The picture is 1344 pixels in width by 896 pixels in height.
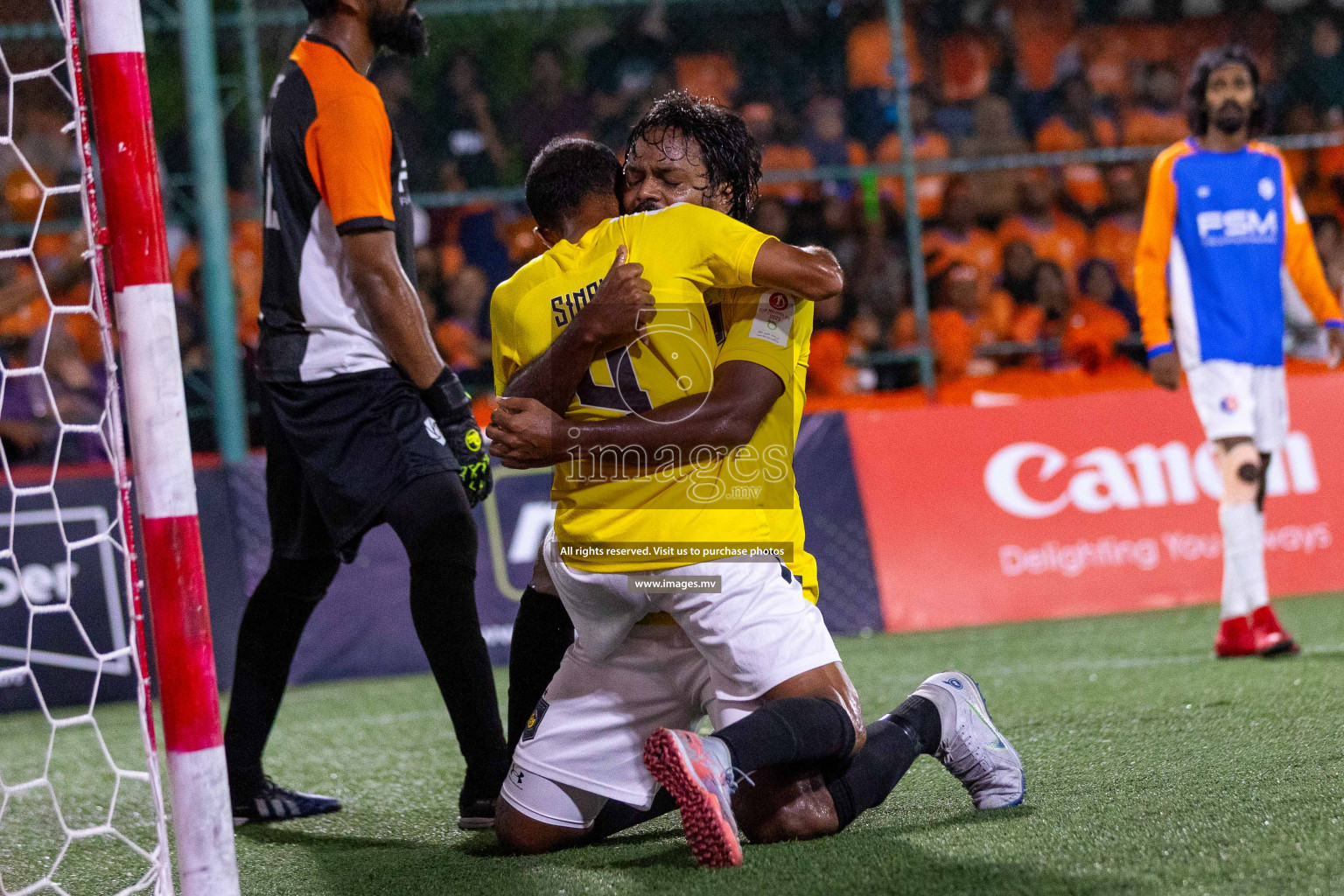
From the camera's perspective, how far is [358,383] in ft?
10.3

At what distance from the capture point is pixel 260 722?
11.0 feet

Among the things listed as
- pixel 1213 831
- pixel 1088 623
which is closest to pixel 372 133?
pixel 1213 831

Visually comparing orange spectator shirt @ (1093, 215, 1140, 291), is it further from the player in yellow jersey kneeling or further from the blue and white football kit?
the player in yellow jersey kneeling

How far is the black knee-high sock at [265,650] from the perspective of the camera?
10.9ft

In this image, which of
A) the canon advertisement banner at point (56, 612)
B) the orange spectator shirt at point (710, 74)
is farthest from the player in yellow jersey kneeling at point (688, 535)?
the orange spectator shirt at point (710, 74)

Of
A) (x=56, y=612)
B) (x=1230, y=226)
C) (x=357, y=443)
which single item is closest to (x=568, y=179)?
(x=357, y=443)

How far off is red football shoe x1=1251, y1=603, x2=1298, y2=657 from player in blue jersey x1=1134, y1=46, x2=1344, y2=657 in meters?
0.17

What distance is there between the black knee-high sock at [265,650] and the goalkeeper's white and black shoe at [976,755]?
1.45 meters

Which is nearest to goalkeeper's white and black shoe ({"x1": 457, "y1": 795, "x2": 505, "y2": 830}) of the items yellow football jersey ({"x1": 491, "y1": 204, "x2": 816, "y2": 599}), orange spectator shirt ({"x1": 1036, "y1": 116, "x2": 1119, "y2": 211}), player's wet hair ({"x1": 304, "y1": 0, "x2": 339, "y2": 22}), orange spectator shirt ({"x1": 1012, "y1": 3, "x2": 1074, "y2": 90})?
yellow football jersey ({"x1": 491, "y1": 204, "x2": 816, "y2": 599})

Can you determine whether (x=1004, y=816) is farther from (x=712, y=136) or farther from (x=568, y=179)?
(x=568, y=179)

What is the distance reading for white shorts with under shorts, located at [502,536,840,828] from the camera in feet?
8.50

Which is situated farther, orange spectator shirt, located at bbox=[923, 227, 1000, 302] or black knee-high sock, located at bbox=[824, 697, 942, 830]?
orange spectator shirt, located at bbox=[923, 227, 1000, 302]

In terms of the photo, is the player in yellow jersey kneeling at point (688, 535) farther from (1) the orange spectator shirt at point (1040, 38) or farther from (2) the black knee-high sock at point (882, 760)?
(1) the orange spectator shirt at point (1040, 38)

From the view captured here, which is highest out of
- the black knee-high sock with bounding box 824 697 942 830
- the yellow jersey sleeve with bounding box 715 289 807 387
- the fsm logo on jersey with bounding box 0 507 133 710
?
the yellow jersey sleeve with bounding box 715 289 807 387
